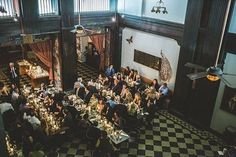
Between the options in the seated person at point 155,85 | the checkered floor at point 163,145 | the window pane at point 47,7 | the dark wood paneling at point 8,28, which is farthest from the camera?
the seated person at point 155,85

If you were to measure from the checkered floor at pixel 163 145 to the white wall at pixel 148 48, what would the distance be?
2.70 meters

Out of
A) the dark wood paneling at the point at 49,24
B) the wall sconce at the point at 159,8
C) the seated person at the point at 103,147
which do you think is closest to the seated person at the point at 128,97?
the seated person at the point at 103,147

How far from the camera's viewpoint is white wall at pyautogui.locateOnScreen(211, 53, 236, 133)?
339 inches

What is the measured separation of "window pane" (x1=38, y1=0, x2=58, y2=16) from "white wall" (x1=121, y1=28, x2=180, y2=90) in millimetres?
4092

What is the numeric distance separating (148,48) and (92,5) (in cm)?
354

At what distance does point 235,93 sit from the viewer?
856cm

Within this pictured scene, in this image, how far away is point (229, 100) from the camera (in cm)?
882

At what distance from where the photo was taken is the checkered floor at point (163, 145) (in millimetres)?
8445

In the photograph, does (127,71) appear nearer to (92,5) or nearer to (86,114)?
(92,5)

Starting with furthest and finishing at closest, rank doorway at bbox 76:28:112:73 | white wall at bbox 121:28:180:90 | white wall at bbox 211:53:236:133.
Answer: doorway at bbox 76:28:112:73 → white wall at bbox 121:28:180:90 → white wall at bbox 211:53:236:133

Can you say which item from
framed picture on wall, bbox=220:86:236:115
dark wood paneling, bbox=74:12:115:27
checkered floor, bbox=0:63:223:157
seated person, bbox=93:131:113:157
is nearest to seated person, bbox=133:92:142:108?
checkered floor, bbox=0:63:223:157

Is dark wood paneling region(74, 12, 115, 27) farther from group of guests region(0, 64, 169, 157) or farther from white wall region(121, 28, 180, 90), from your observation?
group of guests region(0, 64, 169, 157)

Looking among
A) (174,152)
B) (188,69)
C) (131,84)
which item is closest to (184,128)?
(174,152)

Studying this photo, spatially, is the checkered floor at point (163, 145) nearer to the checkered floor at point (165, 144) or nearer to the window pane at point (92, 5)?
the checkered floor at point (165, 144)
